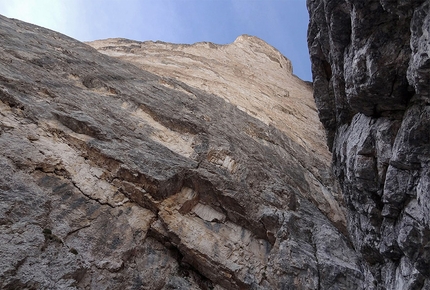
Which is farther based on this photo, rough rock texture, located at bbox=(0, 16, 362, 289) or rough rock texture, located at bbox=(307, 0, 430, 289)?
rough rock texture, located at bbox=(0, 16, 362, 289)

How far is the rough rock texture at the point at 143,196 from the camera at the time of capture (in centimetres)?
1216

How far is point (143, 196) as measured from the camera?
14.9 m

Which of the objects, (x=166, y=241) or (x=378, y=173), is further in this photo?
(x=166, y=241)

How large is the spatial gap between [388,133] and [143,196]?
988 centimetres

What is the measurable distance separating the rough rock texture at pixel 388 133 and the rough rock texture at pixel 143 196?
1336 millimetres

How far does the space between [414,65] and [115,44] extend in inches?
1676

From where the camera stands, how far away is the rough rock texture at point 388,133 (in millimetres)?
9164

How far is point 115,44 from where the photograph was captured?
45250mm

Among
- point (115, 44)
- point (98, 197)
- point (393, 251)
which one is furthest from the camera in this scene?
point (115, 44)

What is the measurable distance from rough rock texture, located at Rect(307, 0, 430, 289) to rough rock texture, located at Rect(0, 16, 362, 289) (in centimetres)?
134

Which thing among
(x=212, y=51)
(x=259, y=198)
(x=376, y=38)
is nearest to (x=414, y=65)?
(x=376, y=38)

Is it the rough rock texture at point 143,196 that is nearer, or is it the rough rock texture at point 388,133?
the rough rock texture at point 388,133

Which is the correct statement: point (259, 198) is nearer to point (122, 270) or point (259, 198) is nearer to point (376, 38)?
point (122, 270)

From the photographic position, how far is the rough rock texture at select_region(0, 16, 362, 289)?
12.2 metres
